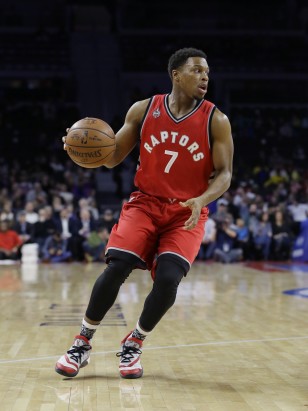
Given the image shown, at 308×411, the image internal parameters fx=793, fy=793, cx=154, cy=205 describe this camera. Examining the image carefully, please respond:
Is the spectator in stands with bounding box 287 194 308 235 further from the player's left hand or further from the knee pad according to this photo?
the player's left hand

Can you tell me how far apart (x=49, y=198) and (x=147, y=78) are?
41.4 ft

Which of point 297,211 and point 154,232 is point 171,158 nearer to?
point 154,232

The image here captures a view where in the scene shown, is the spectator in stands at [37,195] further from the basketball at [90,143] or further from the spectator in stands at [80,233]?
the basketball at [90,143]

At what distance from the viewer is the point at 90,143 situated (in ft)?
16.0

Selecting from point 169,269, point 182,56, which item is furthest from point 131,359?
point 182,56

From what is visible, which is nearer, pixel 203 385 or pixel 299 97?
pixel 203 385

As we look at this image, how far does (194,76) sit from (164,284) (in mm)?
1306

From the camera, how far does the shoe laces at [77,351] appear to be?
4.78 metres

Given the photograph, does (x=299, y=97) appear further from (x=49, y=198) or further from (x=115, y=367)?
(x=115, y=367)

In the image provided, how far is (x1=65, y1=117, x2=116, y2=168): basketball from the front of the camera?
489 cm

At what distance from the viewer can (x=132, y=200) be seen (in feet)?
16.5

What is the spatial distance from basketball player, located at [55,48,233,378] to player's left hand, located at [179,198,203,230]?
4.5 inches

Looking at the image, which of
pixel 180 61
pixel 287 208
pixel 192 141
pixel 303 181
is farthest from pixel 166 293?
pixel 303 181

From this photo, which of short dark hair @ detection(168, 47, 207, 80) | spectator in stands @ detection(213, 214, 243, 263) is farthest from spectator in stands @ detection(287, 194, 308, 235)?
short dark hair @ detection(168, 47, 207, 80)
